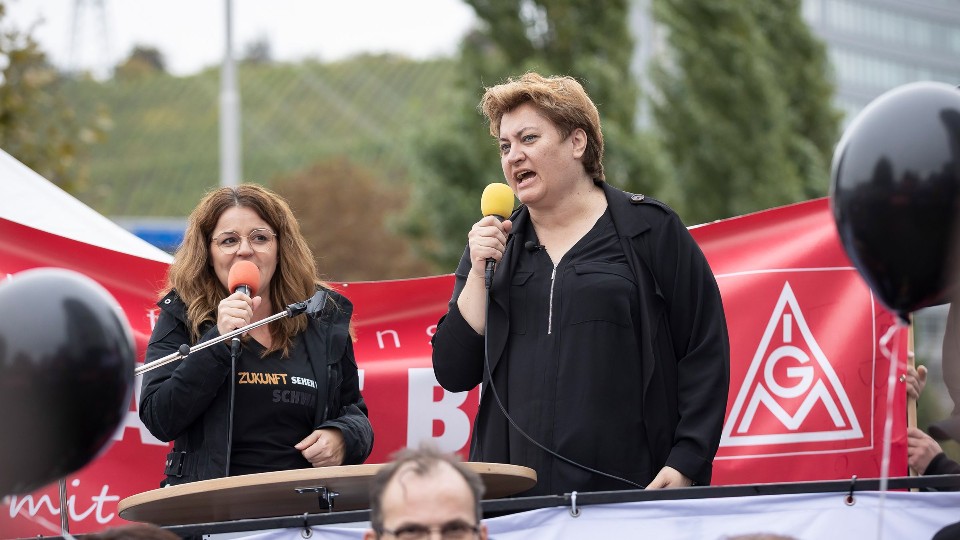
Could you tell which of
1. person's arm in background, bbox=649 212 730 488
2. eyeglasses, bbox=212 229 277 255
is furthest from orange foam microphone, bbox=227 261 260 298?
person's arm in background, bbox=649 212 730 488

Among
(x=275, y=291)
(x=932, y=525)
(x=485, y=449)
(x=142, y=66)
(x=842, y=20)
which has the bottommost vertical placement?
(x=932, y=525)

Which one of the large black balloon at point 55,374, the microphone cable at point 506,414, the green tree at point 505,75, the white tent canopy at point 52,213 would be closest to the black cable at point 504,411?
the microphone cable at point 506,414

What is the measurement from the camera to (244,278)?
4973 millimetres

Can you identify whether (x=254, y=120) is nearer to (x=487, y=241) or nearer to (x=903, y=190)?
(x=487, y=241)

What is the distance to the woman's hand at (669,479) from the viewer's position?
4.57 meters

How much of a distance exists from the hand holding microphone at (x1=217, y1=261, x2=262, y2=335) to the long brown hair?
0.91 feet

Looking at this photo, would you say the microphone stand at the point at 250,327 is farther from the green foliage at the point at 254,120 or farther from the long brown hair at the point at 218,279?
the green foliage at the point at 254,120

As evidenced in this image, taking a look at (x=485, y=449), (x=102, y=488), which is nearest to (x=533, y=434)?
(x=485, y=449)

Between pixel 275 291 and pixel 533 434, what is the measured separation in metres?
1.25

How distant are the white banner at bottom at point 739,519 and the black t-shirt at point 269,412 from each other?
2.64ft

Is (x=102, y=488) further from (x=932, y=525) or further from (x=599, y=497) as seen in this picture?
(x=932, y=525)

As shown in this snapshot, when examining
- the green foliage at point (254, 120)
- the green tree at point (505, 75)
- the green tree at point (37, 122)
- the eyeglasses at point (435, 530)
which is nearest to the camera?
the eyeglasses at point (435, 530)

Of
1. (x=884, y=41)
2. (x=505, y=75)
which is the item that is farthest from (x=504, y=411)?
(x=884, y=41)

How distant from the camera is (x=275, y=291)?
542 cm
